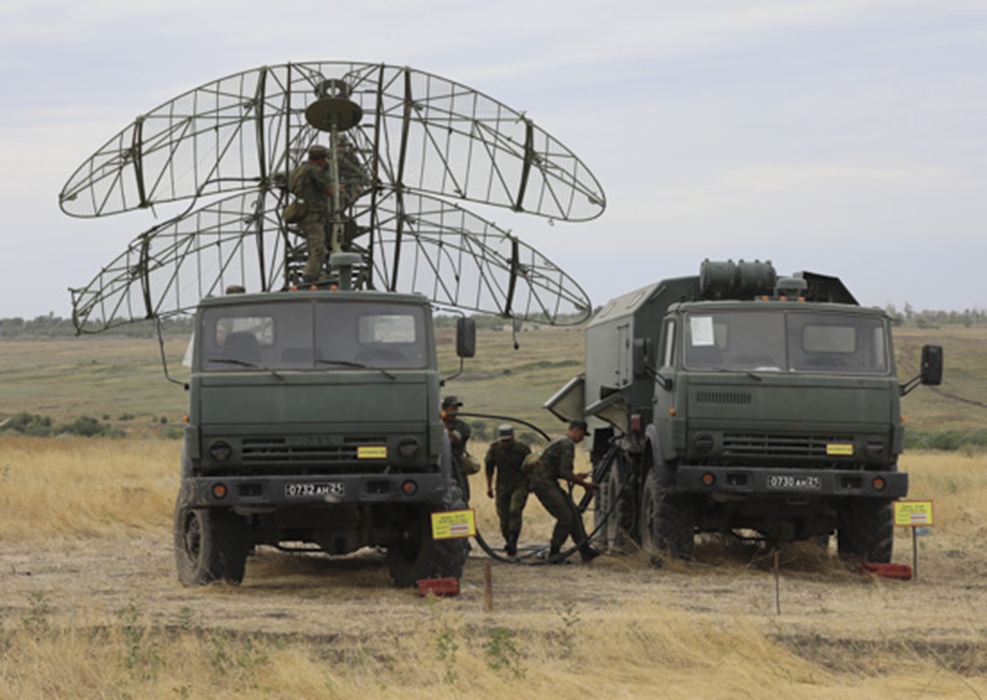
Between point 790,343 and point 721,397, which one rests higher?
point 790,343

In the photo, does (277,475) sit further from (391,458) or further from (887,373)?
(887,373)

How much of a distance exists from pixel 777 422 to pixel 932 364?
164 centimetres

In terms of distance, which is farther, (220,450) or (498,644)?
(220,450)

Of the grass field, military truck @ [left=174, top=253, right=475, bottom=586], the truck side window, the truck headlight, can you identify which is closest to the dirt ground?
the grass field

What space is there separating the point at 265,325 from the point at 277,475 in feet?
4.57

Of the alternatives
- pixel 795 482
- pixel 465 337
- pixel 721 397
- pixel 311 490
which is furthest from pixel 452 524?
pixel 795 482

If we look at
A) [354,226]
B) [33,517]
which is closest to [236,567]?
[354,226]

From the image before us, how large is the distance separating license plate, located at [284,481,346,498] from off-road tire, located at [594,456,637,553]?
18.8 ft

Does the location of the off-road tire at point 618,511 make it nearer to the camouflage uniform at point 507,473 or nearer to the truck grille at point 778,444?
the camouflage uniform at point 507,473

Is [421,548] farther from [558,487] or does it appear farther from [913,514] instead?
[913,514]

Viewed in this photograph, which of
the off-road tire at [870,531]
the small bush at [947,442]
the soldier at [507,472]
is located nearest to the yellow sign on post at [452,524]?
the off-road tire at [870,531]

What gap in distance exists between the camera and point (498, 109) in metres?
17.0

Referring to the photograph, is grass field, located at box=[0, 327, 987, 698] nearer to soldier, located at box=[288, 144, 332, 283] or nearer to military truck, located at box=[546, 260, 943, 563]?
military truck, located at box=[546, 260, 943, 563]

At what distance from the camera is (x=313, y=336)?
1395cm
